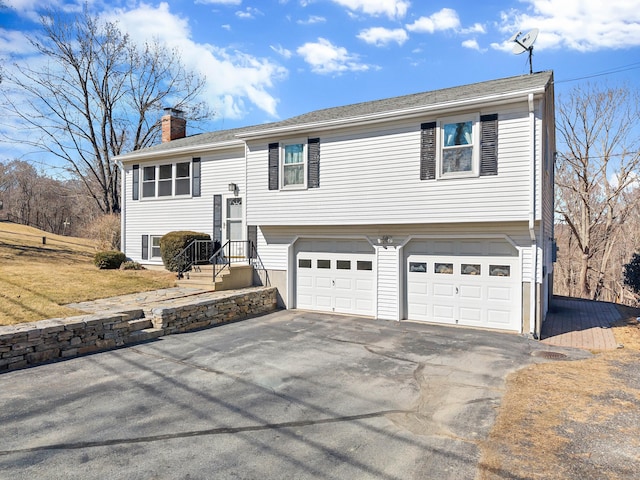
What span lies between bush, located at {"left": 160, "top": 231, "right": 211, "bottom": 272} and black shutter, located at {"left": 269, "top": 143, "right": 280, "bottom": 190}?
389 centimetres

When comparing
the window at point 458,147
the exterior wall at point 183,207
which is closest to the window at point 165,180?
the exterior wall at point 183,207

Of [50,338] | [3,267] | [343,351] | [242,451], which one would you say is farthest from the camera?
[3,267]

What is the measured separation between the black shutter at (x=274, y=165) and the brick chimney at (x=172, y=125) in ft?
29.6

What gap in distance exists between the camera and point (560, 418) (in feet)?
16.6

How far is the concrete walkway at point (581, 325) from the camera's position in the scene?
30.2 feet

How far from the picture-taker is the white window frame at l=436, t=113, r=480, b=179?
971cm

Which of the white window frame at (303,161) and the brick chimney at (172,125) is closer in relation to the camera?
the white window frame at (303,161)

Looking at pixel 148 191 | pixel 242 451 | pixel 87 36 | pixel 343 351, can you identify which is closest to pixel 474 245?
pixel 343 351

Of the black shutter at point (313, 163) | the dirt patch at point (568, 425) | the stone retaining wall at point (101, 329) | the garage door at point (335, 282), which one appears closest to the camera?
the dirt patch at point (568, 425)

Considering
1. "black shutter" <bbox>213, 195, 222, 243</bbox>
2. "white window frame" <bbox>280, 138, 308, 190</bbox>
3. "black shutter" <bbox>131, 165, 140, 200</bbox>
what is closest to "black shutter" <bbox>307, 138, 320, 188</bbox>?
"white window frame" <bbox>280, 138, 308, 190</bbox>

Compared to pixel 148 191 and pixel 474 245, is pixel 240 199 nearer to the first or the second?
pixel 148 191

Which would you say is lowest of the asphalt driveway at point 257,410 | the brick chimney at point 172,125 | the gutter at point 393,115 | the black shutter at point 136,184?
the asphalt driveway at point 257,410

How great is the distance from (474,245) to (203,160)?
10.5 m

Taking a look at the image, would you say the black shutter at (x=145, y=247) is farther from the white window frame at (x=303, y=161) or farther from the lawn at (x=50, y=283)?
the white window frame at (x=303, y=161)
